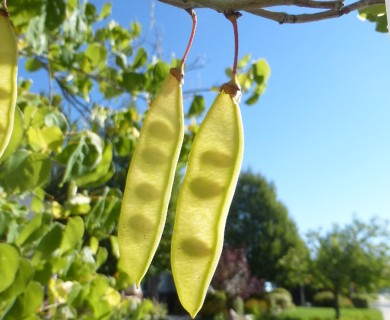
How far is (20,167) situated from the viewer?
1.01 meters

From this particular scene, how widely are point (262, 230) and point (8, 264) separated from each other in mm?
20113

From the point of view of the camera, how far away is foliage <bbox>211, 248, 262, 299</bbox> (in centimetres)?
1556

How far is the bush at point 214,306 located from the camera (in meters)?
13.8

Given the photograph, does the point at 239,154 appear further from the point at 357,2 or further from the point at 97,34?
the point at 97,34

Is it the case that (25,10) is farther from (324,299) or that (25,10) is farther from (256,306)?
(324,299)

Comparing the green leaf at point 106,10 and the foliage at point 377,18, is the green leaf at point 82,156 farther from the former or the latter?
the green leaf at point 106,10

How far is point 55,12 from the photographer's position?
51.3 inches

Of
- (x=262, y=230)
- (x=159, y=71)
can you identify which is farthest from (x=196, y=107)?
(x=262, y=230)

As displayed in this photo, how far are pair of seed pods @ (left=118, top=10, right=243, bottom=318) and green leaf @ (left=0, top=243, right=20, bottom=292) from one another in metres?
0.53

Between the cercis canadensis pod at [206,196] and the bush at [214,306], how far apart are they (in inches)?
543

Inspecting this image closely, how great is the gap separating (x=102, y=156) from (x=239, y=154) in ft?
3.16

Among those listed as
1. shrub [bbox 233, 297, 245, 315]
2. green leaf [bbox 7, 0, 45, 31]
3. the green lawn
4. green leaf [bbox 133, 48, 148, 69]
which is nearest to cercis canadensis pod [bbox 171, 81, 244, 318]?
green leaf [bbox 7, 0, 45, 31]

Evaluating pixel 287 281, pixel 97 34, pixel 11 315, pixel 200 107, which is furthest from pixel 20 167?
pixel 287 281

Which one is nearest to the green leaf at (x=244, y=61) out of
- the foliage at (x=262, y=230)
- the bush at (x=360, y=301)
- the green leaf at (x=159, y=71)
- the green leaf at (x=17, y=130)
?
Result: the green leaf at (x=159, y=71)
